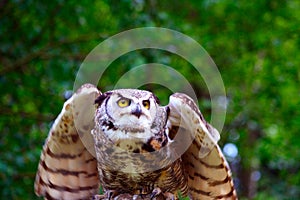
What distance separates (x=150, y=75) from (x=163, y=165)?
2.20m

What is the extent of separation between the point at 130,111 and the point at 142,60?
243 centimetres

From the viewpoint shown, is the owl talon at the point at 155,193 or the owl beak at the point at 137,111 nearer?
the owl beak at the point at 137,111

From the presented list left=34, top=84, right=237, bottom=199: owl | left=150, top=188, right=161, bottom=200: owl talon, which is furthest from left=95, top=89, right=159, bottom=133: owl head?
left=150, top=188, right=161, bottom=200: owl talon

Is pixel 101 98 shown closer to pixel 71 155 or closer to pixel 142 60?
pixel 71 155

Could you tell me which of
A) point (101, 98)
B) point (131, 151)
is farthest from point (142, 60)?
point (131, 151)

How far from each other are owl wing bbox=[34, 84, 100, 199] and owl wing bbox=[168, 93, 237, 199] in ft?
1.38

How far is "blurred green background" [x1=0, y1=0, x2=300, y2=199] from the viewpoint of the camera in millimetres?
4855

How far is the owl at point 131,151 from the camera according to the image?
2.43 m

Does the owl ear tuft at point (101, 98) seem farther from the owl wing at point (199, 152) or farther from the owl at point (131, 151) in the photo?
the owl wing at point (199, 152)

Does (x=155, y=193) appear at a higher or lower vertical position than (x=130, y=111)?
lower

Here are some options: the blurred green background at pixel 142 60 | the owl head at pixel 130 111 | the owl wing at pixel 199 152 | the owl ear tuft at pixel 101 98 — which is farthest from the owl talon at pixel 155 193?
the blurred green background at pixel 142 60

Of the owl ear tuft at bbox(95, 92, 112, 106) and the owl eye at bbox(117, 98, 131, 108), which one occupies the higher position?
the owl ear tuft at bbox(95, 92, 112, 106)

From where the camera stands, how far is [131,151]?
8.10ft

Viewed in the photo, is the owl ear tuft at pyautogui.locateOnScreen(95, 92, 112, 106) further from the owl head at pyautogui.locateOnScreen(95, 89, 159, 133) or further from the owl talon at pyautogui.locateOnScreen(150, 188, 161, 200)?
the owl talon at pyautogui.locateOnScreen(150, 188, 161, 200)
